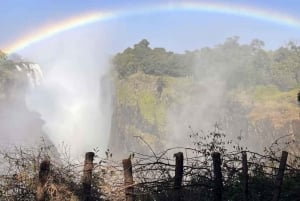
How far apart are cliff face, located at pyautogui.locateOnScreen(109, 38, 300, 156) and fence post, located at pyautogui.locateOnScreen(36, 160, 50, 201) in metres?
81.0

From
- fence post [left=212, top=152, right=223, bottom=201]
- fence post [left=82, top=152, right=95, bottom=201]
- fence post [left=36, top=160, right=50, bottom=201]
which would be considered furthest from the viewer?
fence post [left=82, top=152, right=95, bottom=201]

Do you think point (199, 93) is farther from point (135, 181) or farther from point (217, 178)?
point (217, 178)

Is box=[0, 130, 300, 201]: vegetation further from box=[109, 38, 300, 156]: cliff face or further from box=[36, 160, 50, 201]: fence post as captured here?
box=[109, 38, 300, 156]: cliff face

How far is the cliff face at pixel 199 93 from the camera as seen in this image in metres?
91.8

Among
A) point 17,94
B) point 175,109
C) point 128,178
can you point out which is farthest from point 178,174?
point 175,109

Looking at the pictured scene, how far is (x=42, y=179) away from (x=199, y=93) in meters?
96.8

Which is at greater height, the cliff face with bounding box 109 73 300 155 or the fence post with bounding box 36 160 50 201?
the cliff face with bounding box 109 73 300 155

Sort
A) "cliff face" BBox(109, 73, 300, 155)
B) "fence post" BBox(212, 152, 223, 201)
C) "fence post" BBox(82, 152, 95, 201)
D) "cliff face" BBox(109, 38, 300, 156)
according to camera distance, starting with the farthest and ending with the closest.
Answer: "cliff face" BBox(109, 73, 300, 155), "cliff face" BBox(109, 38, 300, 156), "fence post" BBox(82, 152, 95, 201), "fence post" BBox(212, 152, 223, 201)

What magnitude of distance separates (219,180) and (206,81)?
321 ft

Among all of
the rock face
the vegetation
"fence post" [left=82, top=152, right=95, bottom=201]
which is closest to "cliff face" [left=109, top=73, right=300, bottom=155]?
the rock face

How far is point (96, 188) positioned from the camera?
23.7ft

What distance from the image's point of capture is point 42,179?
684cm

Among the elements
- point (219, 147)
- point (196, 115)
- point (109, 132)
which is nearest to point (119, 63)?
point (109, 132)

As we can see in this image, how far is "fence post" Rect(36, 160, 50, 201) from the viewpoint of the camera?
6738mm
